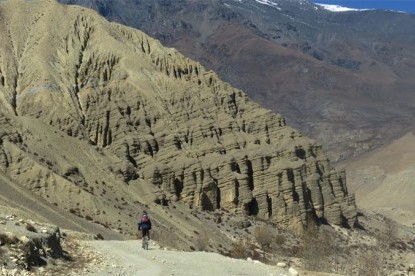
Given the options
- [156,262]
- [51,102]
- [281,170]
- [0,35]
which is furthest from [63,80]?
[156,262]

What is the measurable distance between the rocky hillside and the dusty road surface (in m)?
33.3

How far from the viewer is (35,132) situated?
71.2m

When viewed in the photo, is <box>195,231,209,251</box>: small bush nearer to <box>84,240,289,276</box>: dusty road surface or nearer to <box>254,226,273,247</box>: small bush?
<box>254,226,273,247</box>: small bush

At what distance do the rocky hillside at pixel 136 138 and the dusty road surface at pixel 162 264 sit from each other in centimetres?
3333

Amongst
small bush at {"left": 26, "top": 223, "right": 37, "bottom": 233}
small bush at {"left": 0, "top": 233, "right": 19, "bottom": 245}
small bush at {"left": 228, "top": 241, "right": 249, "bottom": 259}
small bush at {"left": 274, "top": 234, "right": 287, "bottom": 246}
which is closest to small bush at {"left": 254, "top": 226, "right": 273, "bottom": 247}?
small bush at {"left": 274, "top": 234, "right": 287, "bottom": 246}

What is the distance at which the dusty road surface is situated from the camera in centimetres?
2274

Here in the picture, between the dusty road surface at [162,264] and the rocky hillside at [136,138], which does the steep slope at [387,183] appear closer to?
the rocky hillside at [136,138]

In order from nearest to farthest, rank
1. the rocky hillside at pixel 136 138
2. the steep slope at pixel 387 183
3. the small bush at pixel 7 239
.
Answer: the small bush at pixel 7 239
the rocky hillside at pixel 136 138
the steep slope at pixel 387 183

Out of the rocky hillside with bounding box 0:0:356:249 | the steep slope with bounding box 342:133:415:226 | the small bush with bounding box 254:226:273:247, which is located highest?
the rocky hillside with bounding box 0:0:356:249

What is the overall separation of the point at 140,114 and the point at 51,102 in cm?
989

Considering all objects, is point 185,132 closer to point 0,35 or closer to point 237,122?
point 237,122

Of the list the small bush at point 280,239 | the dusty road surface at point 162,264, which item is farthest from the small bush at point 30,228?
the small bush at point 280,239

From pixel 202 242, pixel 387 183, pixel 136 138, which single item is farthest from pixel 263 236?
pixel 387 183

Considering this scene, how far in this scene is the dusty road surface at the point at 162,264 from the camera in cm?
2274
